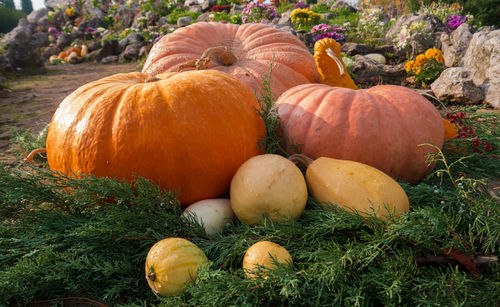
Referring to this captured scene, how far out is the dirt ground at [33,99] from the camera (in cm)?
492

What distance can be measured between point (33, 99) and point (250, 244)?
23.6ft

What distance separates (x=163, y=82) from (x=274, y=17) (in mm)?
10568

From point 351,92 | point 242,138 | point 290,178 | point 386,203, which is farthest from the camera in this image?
point 351,92

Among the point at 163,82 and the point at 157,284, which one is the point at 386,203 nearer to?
the point at 157,284

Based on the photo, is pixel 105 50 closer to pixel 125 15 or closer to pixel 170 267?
pixel 125 15

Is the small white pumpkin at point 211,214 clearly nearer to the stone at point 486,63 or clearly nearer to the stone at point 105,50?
the stone at point 486,63

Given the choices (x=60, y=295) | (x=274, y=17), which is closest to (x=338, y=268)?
(x=60, y=295)

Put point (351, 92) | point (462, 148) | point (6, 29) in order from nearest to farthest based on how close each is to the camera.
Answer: point (351, 92) < point (462, 148) < point (6, 29)

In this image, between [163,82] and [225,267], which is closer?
[225,267]

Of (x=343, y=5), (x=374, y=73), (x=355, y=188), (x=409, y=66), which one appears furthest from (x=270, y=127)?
(x=343, y=5)

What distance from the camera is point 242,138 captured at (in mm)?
2125

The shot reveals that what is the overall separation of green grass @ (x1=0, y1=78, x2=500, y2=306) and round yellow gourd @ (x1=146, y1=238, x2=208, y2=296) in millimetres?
53

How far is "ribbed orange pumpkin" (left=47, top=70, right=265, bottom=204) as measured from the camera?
6.42 feet

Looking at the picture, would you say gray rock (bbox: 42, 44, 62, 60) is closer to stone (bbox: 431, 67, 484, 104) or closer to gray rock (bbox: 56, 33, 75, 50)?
gray rock (bbox: 56, 33, 75, 50)
